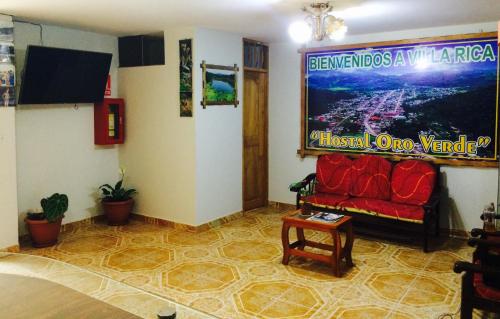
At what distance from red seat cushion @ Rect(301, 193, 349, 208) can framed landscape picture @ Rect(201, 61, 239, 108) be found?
175 centimetres

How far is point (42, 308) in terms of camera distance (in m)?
2.44

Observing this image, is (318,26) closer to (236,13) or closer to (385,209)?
(236,13)

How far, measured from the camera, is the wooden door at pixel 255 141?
22.8 feet

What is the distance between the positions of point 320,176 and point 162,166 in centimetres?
217

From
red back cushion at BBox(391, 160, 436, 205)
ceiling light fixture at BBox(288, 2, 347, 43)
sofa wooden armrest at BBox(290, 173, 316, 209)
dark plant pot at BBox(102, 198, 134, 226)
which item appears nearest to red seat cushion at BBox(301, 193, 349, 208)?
sofa wooden armrest at BBox(290, 173, 316, 209)

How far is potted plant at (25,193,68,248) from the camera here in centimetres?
531

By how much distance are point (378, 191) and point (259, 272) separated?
2154 millimetres

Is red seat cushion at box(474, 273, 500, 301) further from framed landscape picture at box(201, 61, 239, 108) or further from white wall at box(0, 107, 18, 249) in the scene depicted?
white wall at box(0, 107, 18, 249)

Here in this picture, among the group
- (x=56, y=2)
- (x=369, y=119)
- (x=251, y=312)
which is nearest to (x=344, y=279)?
(x=251, y=312)

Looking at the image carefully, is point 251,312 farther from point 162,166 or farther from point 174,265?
point 162,166

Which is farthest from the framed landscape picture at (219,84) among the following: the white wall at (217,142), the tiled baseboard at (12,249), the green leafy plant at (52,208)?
the tiled baseboard at (12,249)

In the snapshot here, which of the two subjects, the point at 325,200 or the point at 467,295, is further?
the point at 325,200

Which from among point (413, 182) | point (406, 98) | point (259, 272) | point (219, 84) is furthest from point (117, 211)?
point (406, 98)

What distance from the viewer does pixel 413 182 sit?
5.67m
